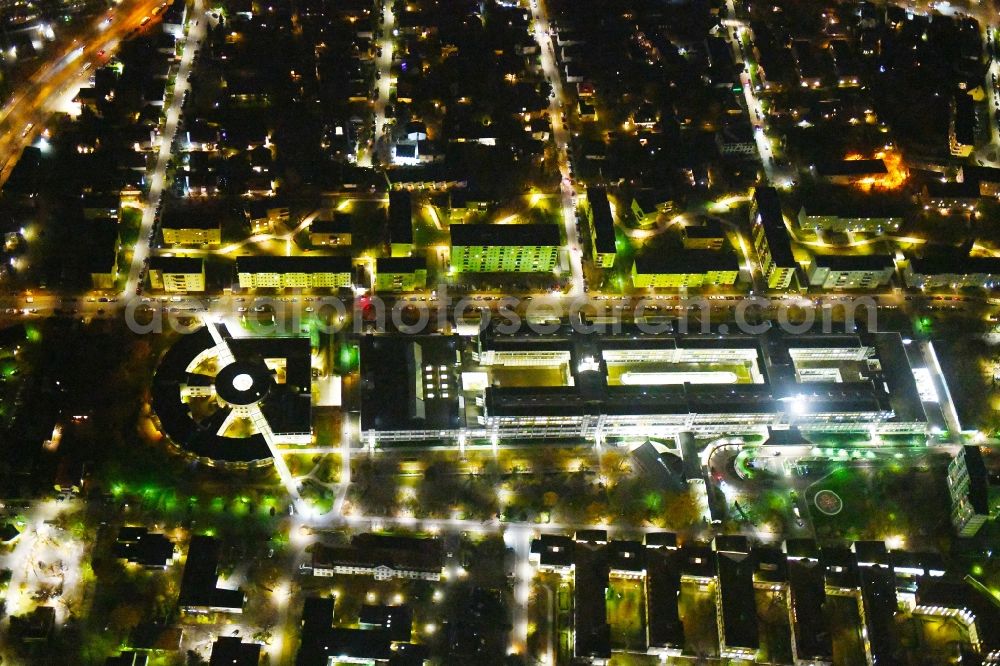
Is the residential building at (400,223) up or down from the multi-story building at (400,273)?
up

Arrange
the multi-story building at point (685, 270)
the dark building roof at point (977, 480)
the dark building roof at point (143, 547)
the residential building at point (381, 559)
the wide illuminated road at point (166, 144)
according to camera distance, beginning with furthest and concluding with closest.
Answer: the multi-story building at point (685, 270) < the wide illuminated road at point (166, 144) < the dark building roof at point (977, 480) < the residential building at point (381, 559) < the dark building roof at point (143, 547)

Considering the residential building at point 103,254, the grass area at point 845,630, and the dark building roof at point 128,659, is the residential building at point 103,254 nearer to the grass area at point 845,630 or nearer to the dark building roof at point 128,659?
the dark building roof at point 128,659

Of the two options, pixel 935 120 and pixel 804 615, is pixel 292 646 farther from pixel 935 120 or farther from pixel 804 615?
pixel 935 120

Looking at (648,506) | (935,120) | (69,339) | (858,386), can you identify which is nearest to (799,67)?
(935,120)

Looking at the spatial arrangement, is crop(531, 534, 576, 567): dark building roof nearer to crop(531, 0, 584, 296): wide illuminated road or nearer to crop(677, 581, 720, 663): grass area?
crop(677, 581, 720, 663): grass area

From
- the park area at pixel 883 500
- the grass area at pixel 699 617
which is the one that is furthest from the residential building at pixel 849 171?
the grass area at pixel 699 617

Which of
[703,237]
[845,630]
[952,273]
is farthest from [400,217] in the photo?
[952,273]

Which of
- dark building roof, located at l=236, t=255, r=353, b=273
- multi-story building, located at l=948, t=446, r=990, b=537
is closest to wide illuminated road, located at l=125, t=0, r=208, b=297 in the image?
dark building roof, located at l=236, t=255, r=353, b=273
